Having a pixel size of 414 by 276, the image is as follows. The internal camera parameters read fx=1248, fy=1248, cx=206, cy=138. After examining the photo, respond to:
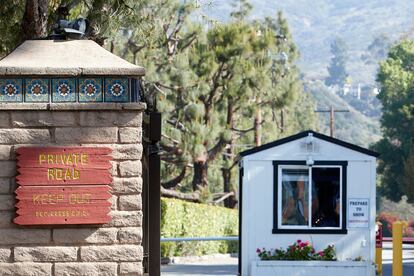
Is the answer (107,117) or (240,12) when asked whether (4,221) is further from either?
(240,12)

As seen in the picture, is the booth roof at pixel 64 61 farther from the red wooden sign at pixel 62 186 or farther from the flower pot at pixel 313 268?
the flower pot at pixel 313 268

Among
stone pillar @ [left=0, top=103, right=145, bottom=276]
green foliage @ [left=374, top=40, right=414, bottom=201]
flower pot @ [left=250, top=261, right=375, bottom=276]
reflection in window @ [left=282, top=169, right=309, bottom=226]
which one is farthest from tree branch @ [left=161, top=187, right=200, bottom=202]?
stone pillar @ [left=0, top=103, right=145, bottom=276]

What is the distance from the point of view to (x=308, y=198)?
24.2 meters

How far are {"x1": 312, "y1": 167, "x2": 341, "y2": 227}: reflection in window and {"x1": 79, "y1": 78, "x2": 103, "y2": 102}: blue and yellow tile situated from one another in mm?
13801

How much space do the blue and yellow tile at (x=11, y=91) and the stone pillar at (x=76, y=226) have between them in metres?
0.09

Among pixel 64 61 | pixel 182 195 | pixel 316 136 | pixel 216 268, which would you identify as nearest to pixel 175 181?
pixel 182 195

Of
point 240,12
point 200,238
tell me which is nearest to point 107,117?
point 200,238

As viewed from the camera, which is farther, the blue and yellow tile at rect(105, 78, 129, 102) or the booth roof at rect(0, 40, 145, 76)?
the blue and yellow tile at rect(105, 78, 129, 102)

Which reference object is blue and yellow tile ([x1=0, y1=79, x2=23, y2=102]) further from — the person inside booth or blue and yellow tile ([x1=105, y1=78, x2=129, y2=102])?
the person inside booth

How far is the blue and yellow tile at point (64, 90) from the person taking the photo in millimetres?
10320

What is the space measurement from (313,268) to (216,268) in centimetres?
985

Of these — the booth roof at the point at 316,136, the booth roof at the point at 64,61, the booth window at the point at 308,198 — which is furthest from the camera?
the booth window at the point at 308,198

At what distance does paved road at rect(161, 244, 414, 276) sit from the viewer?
3026 cm

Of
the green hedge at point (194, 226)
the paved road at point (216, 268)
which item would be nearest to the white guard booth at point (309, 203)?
the paved road at point (216, 268)
